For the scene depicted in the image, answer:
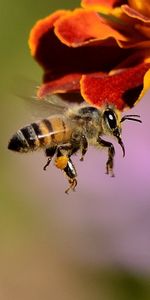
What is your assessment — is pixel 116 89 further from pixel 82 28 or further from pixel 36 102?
pixel 36 102

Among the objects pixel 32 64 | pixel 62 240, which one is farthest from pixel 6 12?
pixel 62 240

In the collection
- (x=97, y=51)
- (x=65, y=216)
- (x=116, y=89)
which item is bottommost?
(x=65, y=216)

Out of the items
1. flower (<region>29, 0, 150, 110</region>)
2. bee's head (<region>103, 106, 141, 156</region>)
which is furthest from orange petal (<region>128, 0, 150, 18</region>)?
bee's head (<region>103, 106, 141, 156</region>)

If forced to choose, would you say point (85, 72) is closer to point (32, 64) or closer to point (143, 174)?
point (143, 174)

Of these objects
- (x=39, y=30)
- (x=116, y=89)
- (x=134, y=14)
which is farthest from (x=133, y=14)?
(x=39, y=30)

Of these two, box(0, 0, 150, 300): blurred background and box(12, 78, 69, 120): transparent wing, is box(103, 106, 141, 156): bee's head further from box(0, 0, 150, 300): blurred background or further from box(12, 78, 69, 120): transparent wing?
box(0, 0, 150, 300): blurred background
